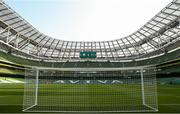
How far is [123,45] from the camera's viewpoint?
6650 cm

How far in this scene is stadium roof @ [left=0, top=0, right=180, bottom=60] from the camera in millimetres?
42638

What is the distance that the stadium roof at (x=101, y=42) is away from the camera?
42.6 m

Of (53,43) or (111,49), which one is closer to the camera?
(53,43)

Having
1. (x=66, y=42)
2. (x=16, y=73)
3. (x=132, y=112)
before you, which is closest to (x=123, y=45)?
(x=66, y=42)

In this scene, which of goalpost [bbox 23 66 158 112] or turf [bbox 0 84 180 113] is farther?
goalpost [bbox 23 66 158 112]

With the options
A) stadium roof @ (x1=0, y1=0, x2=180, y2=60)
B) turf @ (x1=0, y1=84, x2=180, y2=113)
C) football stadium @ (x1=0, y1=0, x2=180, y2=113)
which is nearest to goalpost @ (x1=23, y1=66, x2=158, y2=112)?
turf @ (x1=0, y1=84, x2=180, y2=113)

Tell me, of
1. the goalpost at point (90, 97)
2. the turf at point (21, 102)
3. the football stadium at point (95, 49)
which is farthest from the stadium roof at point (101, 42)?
the goalpost at point (90, 97)

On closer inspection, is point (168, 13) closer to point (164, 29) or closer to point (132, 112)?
point (164, 29)

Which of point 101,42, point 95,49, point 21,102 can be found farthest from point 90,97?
point 95,49

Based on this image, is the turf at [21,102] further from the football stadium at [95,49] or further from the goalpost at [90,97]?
the football stadium at [95,49]

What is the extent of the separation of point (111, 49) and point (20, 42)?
2881cm

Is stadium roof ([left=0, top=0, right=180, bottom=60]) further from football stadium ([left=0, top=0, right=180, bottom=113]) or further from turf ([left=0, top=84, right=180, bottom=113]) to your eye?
turf ([left=0, top=84, right=180, bottom=113])

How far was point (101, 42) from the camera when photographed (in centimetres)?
6762

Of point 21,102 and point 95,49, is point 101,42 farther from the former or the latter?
point 21,102
